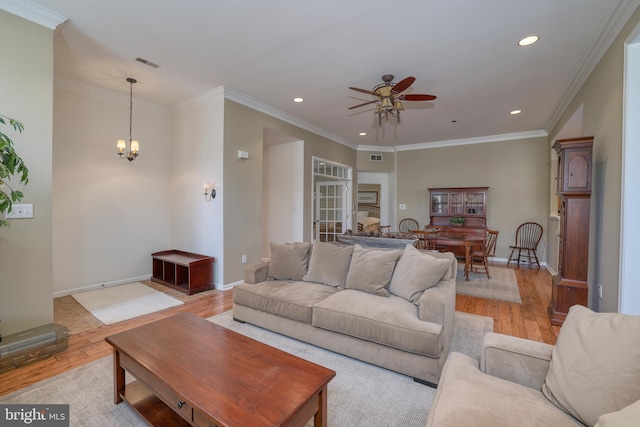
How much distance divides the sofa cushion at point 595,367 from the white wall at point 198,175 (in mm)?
3923

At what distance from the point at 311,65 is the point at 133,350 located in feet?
10.8

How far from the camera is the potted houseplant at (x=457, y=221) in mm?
6765

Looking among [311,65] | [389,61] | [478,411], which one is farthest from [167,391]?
[389,61]

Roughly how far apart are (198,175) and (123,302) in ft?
6.82

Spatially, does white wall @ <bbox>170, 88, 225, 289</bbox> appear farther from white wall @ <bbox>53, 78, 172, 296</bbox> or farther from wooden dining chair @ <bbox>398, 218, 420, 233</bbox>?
wooden dining chair @ <bbox>398, 218, 420, 233</bbox>

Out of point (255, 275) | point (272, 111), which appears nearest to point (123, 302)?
point (255, 275)

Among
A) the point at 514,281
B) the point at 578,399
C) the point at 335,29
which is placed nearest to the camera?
the point at 578,399

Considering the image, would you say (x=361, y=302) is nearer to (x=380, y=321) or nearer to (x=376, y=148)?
(x=380, y=321)

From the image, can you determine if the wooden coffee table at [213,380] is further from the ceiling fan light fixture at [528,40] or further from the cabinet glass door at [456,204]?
the cabinet glass door at [456,204]

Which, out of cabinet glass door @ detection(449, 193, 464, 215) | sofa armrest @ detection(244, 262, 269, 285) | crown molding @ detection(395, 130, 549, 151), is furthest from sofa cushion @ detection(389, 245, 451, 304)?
crown molding @ detection(395, 130, 549, 151)

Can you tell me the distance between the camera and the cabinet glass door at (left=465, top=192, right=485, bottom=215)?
262 inches

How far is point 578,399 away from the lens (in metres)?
1.09

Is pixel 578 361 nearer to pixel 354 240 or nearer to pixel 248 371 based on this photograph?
pixel 248 371

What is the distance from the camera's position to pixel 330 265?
3021 millimetres
